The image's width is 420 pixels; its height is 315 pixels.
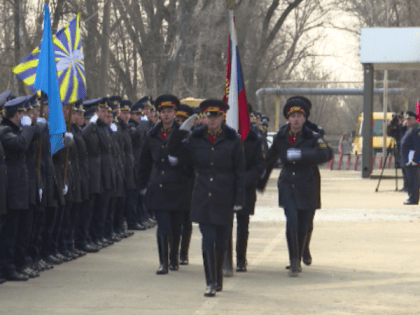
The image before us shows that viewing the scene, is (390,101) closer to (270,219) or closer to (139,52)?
(139,52)

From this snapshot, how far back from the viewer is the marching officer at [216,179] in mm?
11117

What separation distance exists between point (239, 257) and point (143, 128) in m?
5.81

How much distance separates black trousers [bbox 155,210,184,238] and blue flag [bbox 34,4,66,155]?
4.44 ft

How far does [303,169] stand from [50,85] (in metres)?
3.00

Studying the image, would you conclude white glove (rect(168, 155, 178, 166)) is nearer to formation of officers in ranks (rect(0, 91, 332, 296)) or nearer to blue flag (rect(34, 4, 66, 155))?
formation of officers in ranks (rect(0, 91, 332, 296))

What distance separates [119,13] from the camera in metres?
32.4

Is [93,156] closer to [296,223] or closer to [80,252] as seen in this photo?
[80,252]

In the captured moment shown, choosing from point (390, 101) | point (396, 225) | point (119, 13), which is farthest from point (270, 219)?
point (390, 101)

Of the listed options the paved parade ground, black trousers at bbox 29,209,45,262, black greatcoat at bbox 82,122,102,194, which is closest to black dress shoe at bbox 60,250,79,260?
the paved parade ground

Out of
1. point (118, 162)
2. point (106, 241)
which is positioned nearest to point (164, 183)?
point (106, 241)

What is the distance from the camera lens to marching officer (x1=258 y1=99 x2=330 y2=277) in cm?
1274

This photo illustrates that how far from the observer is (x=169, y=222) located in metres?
12.7

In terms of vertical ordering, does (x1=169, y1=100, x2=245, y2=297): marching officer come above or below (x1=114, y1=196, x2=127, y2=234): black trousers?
above

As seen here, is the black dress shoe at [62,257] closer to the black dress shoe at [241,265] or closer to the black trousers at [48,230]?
the black trousers at [48,230]
